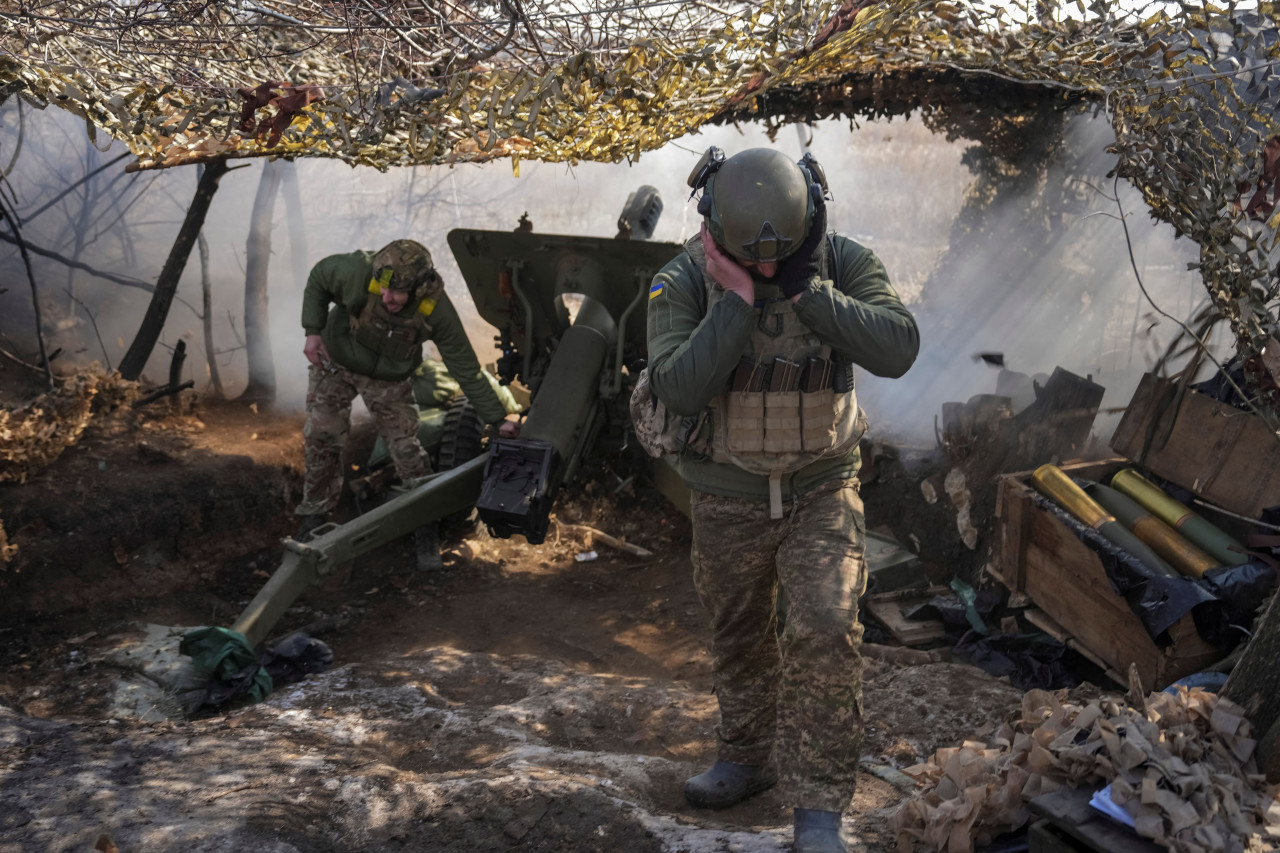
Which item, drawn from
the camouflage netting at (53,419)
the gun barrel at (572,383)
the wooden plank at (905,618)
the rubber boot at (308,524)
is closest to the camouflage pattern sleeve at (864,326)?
the wooden plank at (905,618)

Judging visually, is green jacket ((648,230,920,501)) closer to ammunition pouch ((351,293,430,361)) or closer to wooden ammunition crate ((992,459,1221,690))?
wooden ammunition crate ((992,459,1221,690))

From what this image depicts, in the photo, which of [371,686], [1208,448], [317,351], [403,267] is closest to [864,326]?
[1208,448]

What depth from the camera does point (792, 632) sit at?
2670 millimetres

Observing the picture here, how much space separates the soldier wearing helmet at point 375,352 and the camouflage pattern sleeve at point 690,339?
309 cm

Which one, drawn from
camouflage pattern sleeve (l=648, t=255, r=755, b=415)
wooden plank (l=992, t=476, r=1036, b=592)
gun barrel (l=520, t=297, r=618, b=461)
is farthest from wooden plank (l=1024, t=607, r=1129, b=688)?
gun barrel (l=520, t=297, r=618, b=461)

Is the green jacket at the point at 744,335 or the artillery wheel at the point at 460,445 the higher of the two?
the green jacket at the point at 744,335

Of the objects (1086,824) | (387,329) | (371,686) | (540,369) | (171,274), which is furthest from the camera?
(171,274)

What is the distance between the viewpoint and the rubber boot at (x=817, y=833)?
2529mm

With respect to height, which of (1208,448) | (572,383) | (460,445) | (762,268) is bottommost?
(460,445)

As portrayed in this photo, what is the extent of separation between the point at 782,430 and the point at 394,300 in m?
3.51

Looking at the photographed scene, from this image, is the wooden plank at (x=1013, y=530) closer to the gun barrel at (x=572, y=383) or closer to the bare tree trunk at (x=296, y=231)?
the gun barrel at (x=572, y=383)

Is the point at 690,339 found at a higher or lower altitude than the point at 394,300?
higher

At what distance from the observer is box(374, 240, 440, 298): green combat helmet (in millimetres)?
5617

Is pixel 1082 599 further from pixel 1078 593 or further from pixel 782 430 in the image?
pixel 782 430
